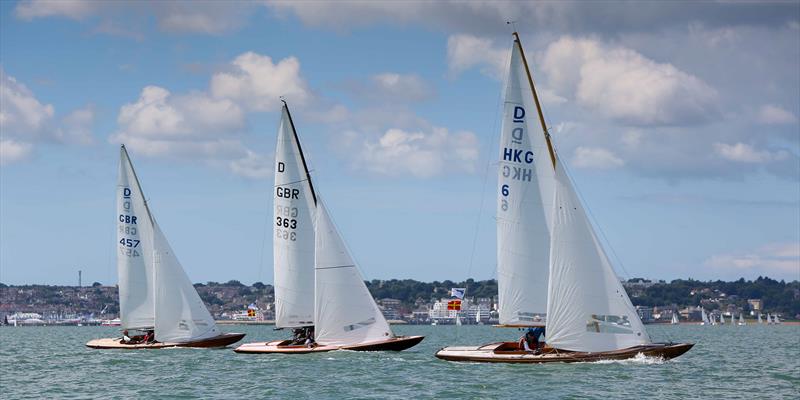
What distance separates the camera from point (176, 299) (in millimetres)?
65312

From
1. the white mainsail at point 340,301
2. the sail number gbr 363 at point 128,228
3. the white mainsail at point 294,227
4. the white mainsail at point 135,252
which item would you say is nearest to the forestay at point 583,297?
the white mainsail at point 340,301

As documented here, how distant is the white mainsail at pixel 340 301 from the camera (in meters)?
55.8

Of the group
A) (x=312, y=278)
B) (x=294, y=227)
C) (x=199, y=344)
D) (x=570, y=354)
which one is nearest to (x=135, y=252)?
(x=199, y=344)

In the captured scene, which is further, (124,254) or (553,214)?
(124,254)

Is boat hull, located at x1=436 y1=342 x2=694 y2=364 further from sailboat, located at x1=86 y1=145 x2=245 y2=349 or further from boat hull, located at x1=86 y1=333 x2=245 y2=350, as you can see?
sailboat, located at x1=86 y1=145 x2=245 y2=349

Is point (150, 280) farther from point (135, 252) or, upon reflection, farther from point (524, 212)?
point (524, 212)

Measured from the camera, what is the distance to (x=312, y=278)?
58.6 m

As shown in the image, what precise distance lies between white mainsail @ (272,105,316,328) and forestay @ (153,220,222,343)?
8.41 m

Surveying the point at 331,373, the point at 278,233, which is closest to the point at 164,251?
the point at 278,233

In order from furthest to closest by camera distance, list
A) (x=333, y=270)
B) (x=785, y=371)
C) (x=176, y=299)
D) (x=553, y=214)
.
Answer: (x=176, y=299) < (x=333, y=270) < (x=785, y=371) < (x=553, y=214)

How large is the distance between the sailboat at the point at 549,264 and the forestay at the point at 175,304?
73.6ft

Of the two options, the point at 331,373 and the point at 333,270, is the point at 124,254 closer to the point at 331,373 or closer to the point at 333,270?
the point at 333,270

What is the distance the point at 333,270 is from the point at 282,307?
161 inches

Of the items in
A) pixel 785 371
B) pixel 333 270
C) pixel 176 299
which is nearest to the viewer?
pixel 785 371
